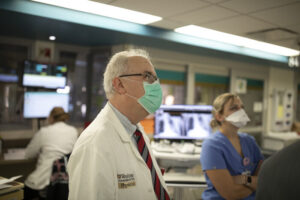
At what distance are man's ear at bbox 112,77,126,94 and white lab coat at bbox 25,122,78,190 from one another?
1863 mm

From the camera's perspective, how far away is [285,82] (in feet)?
20.8

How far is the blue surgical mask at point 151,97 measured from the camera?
135 cm

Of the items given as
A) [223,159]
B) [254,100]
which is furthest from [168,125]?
[254,100]

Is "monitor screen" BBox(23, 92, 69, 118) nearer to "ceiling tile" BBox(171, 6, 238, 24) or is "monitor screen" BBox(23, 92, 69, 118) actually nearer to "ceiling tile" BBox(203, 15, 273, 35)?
"ceiling tile" BBox(171, 6, 238, 24)

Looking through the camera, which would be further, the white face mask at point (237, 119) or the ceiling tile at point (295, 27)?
the ceiling tile at point (295, 27)

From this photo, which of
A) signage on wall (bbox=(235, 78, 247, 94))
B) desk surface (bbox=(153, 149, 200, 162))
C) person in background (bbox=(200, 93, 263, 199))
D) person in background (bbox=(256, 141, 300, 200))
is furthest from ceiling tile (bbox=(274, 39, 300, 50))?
person in background (bbox=(256, 141, 300, 200))

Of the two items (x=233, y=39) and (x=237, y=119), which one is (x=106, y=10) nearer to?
(x=237, y=119)

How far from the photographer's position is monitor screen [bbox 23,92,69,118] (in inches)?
136

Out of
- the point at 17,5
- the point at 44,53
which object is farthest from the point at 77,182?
the point at 44,53

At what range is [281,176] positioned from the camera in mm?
802

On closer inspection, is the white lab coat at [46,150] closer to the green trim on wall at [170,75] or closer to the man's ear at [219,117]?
the man's ear at [219,117]

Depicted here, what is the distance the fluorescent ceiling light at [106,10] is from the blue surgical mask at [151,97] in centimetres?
150

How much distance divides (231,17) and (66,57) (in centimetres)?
257

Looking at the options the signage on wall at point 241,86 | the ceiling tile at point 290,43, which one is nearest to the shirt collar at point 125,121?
the ceiling tile at point 290,43
